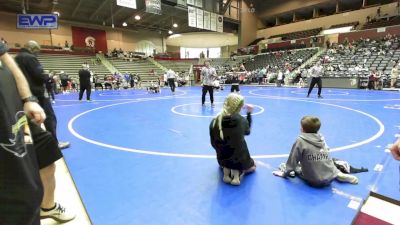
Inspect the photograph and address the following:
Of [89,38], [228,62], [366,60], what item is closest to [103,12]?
[89,38]

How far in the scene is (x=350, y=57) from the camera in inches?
901

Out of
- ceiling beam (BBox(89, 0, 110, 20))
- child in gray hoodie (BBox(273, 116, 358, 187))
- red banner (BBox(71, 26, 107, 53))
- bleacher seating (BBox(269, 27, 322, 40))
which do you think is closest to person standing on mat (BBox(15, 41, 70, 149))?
child in gray hoodie (BBox(273, 116, 358, 187))

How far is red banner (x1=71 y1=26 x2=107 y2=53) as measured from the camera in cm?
3271

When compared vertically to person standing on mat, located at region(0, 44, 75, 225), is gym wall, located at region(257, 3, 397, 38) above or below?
above

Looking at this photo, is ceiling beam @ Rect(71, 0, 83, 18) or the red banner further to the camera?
the red banner

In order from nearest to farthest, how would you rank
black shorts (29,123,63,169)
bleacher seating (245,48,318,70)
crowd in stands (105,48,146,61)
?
1. black shorts (29,123,63,169)
2. bleacher seating (245,48,318,70)
3. crowd in stands (105,48,146,61)

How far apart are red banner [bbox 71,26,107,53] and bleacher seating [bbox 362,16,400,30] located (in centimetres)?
3087

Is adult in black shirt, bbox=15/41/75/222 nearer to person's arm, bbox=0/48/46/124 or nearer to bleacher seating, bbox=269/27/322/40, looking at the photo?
person's arm, bbox=0/48/46/124

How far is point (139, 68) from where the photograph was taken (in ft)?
107

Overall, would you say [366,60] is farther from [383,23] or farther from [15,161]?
[15,161]

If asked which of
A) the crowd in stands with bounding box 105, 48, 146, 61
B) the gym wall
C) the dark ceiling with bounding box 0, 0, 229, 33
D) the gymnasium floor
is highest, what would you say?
the dark ceiling with bounding box 0, 0, 229, 33

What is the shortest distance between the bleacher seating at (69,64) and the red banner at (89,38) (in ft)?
12.3

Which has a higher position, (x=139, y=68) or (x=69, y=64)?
(x=69, y=64)

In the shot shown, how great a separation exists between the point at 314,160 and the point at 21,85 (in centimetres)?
291
